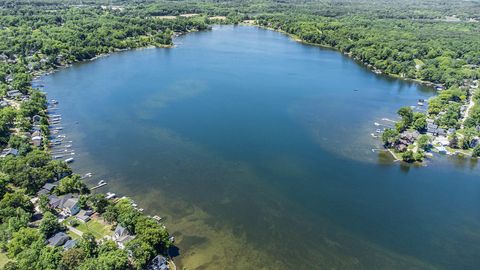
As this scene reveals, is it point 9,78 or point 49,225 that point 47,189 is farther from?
point 9,78

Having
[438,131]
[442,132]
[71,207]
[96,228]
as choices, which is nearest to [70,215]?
[71,207]

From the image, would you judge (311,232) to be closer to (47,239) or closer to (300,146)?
(300,146)

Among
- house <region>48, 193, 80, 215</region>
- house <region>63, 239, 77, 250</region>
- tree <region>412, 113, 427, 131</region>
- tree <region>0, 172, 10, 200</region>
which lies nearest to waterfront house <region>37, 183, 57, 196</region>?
house <region>48, 193, 80, 215</region>

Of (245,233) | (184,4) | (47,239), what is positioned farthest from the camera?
(184,4)

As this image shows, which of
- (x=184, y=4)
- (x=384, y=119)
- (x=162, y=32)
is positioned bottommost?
(x=384, y=119)

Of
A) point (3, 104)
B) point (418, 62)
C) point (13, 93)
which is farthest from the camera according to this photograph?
point (418, 62)

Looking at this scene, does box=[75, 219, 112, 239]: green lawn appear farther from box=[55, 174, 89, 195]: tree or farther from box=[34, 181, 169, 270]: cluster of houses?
box=[55, 174, 89, 195]: tree

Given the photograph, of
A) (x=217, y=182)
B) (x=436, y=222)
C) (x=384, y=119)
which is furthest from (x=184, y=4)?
(x=436, y=222)
